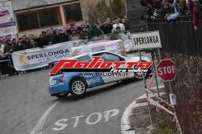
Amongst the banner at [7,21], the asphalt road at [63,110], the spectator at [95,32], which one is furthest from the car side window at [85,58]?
the banner at [7,21]

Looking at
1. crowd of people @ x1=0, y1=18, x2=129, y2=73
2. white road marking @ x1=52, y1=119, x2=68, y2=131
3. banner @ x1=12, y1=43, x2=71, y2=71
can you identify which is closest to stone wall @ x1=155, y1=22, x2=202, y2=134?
white road marking @ x1=52, y1=119, x2=68, y2=131

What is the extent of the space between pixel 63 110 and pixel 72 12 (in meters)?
37.6

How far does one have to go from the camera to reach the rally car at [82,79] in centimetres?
2597

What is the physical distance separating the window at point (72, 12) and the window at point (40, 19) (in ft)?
2.96

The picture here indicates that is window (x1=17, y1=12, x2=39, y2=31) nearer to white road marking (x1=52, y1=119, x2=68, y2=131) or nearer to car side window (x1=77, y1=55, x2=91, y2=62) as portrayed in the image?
car side window (x1=77, y1=55, x2=91, y2=62)

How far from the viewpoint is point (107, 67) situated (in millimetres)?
26781

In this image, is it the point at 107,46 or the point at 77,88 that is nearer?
the point at 77,88

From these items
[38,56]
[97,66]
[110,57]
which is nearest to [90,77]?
[97,66]

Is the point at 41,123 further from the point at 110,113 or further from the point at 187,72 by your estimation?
the point at 187,72

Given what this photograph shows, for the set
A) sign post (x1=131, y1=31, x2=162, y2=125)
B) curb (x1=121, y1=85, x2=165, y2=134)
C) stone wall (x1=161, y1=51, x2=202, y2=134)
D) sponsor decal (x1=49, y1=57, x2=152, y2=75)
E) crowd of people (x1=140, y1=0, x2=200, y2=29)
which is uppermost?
crowd of people (x1=140, y1=0, x2=200, y2=29)

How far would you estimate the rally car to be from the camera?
25969 millimetres

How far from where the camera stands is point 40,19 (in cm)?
6116

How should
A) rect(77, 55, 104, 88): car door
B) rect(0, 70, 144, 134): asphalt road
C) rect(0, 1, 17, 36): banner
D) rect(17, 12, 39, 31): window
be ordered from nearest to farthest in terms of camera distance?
rect(0, 70, 144, 134): asphalt road, rect(77, 55, 104, 88): car door, rect(0, 1, 17, 36): banner, rect(17, 12, 39, 31): window

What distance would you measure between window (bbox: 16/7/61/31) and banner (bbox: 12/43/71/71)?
2075 centimetres
